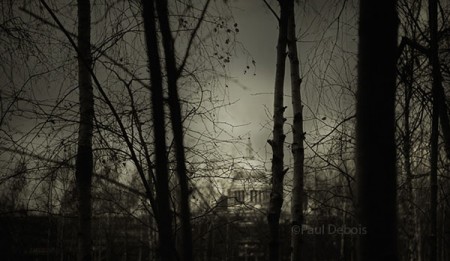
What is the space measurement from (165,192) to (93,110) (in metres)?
3.77

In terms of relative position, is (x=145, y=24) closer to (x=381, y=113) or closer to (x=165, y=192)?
(x=165, y=192)

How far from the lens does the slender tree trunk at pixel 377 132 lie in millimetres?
568

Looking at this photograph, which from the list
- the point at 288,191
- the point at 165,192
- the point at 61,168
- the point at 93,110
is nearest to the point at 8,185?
the point at 61,168

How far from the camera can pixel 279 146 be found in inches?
193

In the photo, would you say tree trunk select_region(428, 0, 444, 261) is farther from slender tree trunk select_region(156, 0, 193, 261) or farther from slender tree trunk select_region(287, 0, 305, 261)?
slender tree trunk select_region(156, 0, 193, 261)

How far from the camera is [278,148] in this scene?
4887 millimetres

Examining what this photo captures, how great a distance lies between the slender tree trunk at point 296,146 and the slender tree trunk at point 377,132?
491 cm

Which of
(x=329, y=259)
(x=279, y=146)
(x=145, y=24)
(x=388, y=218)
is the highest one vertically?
(x=279, y=146)

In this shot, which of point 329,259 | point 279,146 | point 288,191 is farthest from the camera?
point 329,259

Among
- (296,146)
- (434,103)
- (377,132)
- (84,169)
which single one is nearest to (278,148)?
(296,146)

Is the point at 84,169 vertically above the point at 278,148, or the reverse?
the point at 278,148

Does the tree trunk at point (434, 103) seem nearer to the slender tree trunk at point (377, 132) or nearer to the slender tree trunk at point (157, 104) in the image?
the slender tree trunk at point (377, 132)

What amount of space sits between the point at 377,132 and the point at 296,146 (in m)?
5.29

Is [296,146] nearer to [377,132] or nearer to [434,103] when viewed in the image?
[434,103]
